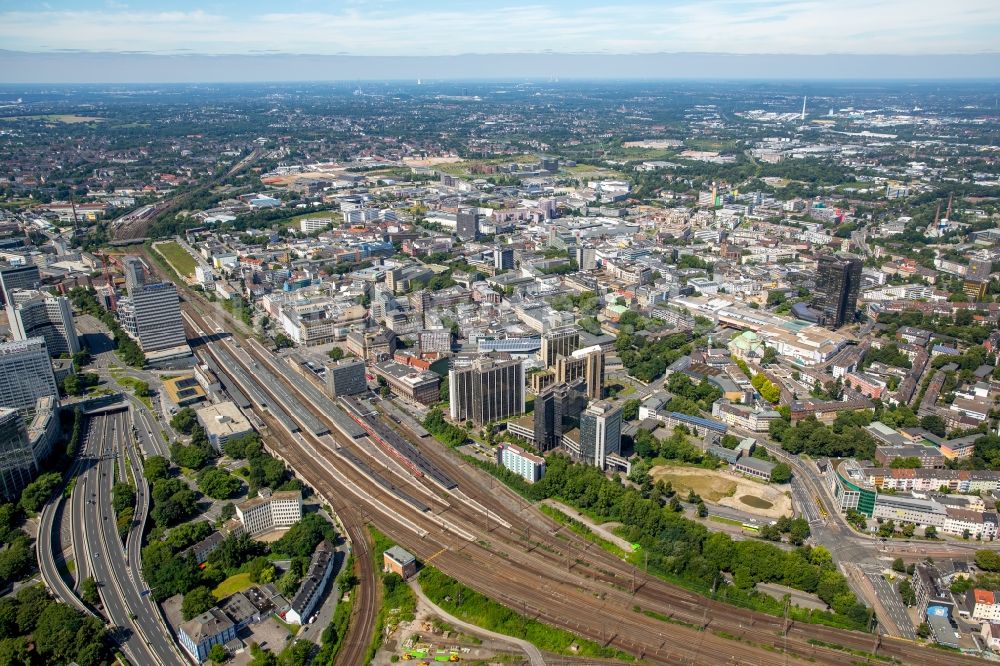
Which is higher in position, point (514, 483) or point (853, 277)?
point (853, 277)

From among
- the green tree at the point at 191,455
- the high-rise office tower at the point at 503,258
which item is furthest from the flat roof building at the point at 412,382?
the high-rise office tower at the point at 503,258

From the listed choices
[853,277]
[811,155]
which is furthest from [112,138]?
[853,277]

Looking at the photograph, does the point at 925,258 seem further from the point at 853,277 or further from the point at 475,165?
the point at 475,165

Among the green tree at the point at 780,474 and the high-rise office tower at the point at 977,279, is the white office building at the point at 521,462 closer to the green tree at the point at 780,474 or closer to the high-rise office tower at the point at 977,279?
the green tree at the point at 780,474

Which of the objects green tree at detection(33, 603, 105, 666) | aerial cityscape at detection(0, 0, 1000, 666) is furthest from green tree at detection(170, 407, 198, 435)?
green tree at detection(33, 603, 105, 666)

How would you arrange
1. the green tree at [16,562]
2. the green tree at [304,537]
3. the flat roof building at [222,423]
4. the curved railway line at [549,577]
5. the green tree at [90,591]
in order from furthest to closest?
1. the flat roof building at [222,423]
2. the green tree at [304,537]
3. the green tree at [16,562]
4. the green tree at [90,591]
5. the curved railway line at [549,577]
